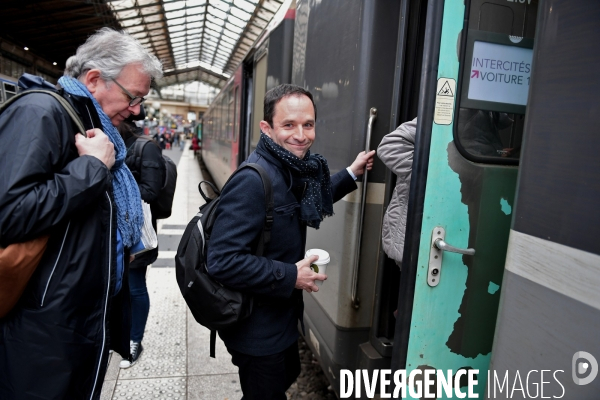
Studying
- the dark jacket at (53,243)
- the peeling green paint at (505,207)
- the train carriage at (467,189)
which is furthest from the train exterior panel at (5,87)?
the peeling green paint at (505,207)

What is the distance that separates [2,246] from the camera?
1.34 metres

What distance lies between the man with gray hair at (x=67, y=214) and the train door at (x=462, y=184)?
1.14 metres

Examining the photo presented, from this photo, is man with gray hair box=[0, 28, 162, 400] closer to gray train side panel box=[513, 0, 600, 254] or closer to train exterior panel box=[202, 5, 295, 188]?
gray train side panel box=[513, 0, 600, 254]

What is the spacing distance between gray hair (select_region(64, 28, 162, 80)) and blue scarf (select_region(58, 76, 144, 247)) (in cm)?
8

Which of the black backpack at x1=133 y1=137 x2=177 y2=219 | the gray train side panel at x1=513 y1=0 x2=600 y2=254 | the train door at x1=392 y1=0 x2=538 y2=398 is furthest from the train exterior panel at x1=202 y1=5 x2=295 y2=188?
the gray train side panel at x1=513 y1=0 x2=600 y2=254

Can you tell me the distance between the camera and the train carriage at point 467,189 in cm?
116

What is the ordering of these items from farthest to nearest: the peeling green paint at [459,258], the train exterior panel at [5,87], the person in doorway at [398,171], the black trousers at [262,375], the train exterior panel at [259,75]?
the train exterior panel at [5,87] → the train exterior panel at [259,75] → the person in doorway at [398,171] → the black trousers at [262,375] → the peeling green paint at [459,258]

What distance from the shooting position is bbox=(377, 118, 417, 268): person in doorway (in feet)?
6.21

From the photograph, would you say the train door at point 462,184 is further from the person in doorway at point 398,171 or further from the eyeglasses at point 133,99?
the eyeglasses at point 133,99

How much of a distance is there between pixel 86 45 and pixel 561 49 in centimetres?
165

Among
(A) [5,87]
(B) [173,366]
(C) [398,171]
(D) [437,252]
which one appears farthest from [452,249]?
(A) [5,87]

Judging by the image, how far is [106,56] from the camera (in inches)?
64.3

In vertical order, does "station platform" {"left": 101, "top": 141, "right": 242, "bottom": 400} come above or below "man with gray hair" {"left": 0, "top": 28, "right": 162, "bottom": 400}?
below

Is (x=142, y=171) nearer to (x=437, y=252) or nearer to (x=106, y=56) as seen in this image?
(x=106, y=56)
